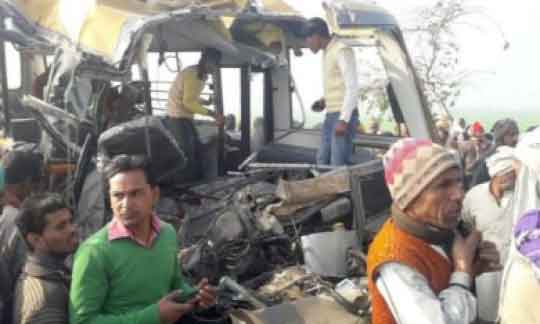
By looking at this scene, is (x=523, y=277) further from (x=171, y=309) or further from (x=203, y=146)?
(x=203, y=146)

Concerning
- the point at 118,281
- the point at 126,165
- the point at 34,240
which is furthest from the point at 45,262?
the point at 126,165

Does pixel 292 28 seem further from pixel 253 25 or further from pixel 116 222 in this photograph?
pixel 116 222

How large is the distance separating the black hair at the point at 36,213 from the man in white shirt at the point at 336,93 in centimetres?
382

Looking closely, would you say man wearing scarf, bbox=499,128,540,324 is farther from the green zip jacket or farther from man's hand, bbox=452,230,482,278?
the green zip jacket

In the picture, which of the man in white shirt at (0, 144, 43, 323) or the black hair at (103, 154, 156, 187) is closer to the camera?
the black hair at (103, 154, 156, 187)

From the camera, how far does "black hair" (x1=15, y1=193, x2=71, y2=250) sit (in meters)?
2.83

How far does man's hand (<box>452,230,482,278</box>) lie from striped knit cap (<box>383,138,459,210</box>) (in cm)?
21

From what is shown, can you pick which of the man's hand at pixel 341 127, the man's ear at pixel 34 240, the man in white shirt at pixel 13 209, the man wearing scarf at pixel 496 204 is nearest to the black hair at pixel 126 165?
the man's ear at pixel 34 240

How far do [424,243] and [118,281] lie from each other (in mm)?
1306

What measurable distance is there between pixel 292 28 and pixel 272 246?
10.9 ft

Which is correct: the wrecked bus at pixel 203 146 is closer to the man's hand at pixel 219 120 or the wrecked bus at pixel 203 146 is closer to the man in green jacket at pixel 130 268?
the man's hand at pixel 219 120

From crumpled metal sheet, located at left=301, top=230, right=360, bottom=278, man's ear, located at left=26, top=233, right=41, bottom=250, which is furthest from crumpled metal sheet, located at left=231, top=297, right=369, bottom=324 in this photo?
man's ear, located at left=26, top=233, right=41, bottom=250

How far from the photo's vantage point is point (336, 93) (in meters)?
6.56

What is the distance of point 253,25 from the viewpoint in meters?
7.63
